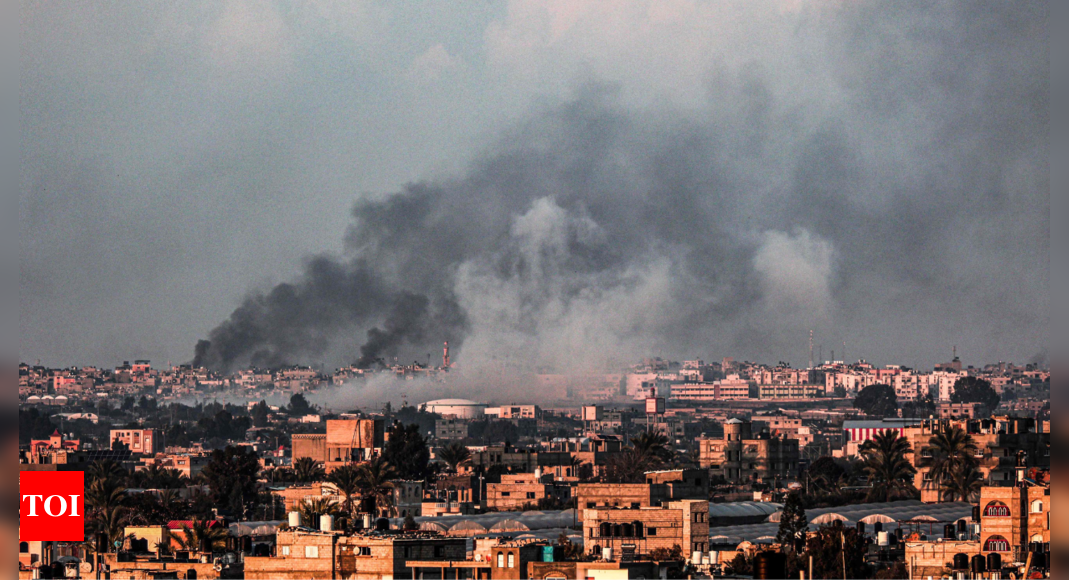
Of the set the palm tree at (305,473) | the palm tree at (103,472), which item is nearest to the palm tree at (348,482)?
the palm tree at (103,472)

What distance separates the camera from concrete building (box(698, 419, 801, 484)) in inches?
7062

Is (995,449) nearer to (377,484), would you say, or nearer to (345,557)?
(377,484)

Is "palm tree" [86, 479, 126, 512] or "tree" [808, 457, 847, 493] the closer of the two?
"palm tree" [86, 479, 126, 512]

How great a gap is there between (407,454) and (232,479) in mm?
32849

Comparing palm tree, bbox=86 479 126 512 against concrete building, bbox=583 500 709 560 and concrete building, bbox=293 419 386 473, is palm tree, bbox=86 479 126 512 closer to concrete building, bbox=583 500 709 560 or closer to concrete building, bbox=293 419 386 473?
concrete building, bbox=583 500 709 560

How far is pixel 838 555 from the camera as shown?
218ft

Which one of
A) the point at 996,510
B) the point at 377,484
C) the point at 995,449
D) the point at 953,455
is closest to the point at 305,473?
the point at 377,484

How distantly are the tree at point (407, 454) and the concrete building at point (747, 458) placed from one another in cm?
2676

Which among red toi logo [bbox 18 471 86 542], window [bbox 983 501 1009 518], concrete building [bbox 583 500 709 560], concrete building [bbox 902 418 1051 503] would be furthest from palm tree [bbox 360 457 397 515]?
red toi logo [bbox 18 471 86 542]

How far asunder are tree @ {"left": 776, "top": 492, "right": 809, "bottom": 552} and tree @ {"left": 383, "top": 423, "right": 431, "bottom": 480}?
82.0 metres

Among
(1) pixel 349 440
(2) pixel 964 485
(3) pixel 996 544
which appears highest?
(1) pixel 349 440

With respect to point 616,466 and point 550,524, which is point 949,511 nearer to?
point 550,524

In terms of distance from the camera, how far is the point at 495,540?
6006 cm

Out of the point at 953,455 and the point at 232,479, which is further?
the point at 232,479
